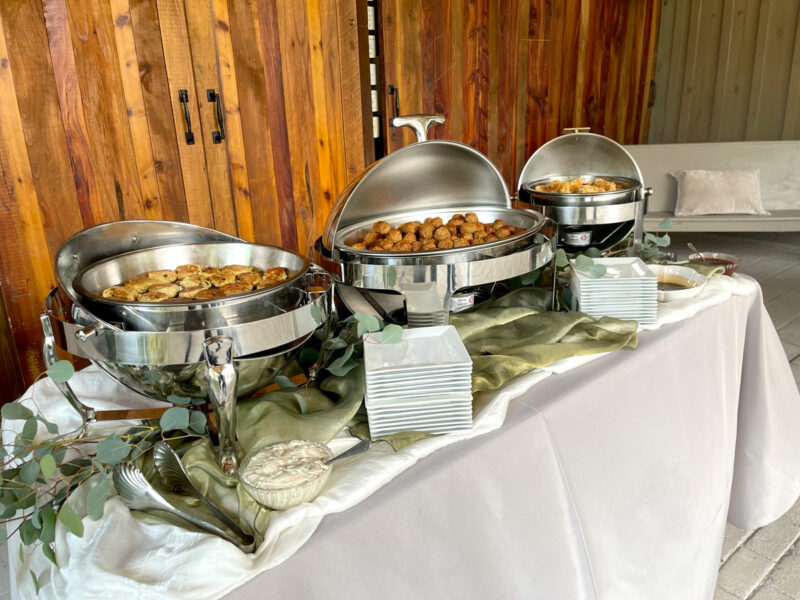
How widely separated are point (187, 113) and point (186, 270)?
51.0 inches

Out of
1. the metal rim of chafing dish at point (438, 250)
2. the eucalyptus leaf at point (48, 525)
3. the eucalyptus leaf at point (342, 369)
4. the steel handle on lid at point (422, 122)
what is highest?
the steel handle on lid at point (422, 122)

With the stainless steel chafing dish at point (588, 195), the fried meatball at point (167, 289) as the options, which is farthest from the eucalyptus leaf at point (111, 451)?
the stainless steel chafing dish at point (588, 195)

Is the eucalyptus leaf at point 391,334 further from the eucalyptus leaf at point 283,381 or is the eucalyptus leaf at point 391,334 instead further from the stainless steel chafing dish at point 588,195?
the stainless steel chafing dish at point 588,195

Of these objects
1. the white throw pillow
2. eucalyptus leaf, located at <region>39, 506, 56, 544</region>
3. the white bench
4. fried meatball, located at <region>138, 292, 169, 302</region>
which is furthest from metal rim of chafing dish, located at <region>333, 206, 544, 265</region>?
the white throw pillow

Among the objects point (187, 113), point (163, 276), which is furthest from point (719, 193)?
point (163, 276)

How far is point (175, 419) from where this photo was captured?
727mm

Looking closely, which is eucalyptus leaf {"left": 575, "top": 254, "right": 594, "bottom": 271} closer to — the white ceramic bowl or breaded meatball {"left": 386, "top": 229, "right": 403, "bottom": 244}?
the white ceramic bowl

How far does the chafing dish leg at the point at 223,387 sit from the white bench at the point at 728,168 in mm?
3368

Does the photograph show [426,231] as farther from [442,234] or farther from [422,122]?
[422,122]

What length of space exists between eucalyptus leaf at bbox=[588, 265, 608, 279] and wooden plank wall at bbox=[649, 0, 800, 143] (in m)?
4.63

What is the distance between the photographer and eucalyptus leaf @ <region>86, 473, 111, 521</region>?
0.61 metres

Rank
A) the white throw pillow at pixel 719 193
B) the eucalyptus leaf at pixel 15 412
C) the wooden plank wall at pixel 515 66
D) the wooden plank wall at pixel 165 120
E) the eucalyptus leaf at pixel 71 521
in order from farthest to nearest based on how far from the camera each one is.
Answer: the white throw pillow at pixel 719 193
the wooden plank wall at pixel 515 66
the wooden plank wall at pixel 165 120
the eucalyptus leaf at pixel 15 412
the eucalyptus leaf at pixel 71 521

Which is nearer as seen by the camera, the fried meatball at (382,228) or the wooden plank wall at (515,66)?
the fried meatball at (382,228)

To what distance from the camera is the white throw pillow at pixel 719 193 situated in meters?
3.58
